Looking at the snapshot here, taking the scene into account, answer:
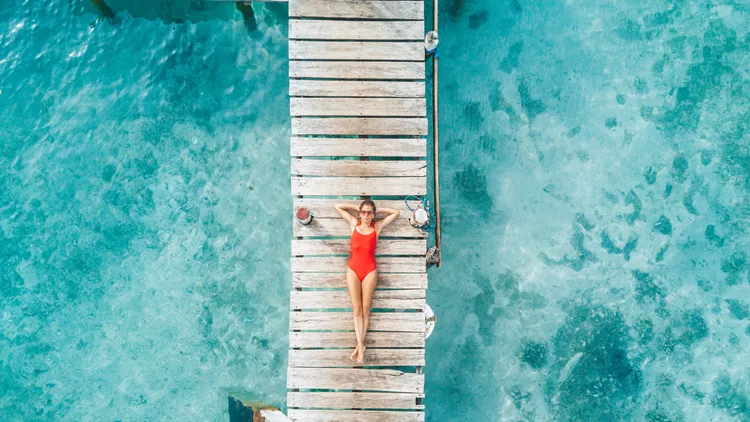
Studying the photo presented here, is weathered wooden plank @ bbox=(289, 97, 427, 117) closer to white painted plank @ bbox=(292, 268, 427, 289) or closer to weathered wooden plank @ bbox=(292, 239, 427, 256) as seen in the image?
weathered wooden plank @ bbox=(292, 239, 427, 256)

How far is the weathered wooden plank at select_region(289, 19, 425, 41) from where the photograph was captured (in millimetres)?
7797

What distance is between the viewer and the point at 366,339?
297 inches

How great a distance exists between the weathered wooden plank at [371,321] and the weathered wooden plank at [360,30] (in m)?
→ 4.57

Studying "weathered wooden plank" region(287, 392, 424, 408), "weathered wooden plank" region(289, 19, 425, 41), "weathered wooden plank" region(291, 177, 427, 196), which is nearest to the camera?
"weathered wooden plank" region(287, 392, 424, 408)

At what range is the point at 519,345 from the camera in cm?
877

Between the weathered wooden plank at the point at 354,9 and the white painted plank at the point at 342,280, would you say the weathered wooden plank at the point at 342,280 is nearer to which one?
the white painted plank at the point at 342,280

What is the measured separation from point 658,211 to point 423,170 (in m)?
4.79

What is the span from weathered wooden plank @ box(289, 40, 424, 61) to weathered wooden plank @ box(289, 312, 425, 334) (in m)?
4.23

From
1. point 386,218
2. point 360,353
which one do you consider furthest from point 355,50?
point 360,353

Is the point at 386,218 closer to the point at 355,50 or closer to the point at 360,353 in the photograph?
the point at 360,353

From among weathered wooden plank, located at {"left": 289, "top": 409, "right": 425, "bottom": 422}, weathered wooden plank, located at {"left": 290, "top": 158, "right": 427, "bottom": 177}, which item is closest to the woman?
weathered wooden plank, located at {"left": 290, "top": 158, "right": 427, "bottom": 177}

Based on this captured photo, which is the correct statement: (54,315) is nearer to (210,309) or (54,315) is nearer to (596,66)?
(210,309)

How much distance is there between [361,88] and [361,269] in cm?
298

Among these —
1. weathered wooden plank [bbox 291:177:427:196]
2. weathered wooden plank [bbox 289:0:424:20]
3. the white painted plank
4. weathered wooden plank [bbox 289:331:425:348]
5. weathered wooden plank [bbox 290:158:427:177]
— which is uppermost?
weathered wooden plank [bbox 289:0:424:20]
